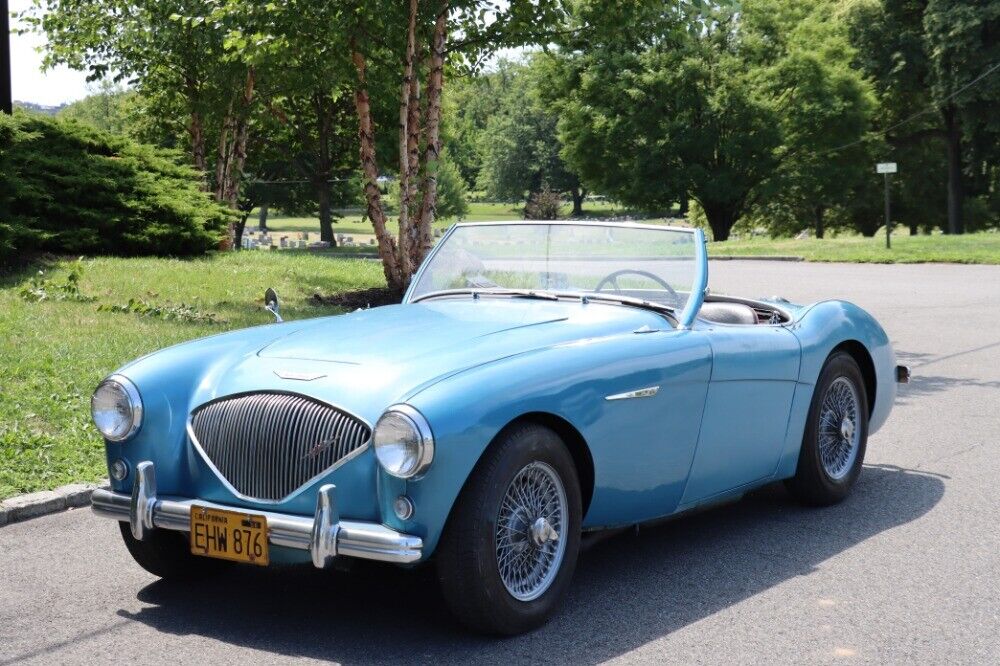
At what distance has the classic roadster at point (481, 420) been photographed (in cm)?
415

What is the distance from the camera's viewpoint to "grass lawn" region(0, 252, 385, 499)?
7113 millimetres

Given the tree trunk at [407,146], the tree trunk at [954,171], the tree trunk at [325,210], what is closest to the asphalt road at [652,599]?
the tree trunk at [407,146]

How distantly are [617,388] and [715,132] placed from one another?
145 ft

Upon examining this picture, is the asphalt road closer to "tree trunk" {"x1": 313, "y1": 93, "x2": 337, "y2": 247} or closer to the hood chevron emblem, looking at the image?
the hood chevron emblem

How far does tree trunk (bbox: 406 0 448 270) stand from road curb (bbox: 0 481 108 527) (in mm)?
8596

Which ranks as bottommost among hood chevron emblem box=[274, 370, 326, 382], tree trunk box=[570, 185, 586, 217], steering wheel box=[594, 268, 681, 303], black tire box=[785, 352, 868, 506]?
black tire box=[785, 352, 868, 506]

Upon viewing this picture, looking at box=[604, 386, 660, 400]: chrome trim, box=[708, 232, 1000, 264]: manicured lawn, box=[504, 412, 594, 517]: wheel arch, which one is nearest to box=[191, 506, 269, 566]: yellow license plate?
box=[504, 412, 594, 517]: wheel arch

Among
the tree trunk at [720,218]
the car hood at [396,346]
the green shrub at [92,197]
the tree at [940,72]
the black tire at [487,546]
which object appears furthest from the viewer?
the tree trunk at [720,218]

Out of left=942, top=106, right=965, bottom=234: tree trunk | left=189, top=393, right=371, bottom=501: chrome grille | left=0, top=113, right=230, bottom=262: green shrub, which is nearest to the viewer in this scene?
left=189, top=393, right=371, bottom=501: chrome grille

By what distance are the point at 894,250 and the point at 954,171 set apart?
20123 mm

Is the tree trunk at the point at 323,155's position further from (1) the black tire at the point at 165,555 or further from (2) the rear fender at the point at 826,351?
(1) the black tire at the point at 165,555

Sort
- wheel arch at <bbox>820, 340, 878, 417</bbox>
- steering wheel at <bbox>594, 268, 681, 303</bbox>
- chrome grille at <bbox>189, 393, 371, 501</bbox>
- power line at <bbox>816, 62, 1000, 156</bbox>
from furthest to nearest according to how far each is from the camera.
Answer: power line at <bbox>816, 62, 1000, 156</bbox> → wheel arch at <bbox>820, 340, 878, 417</bbox> → steering wheel at <bbox>594, 268, 681, 303</bbox> → chrome grille at <bbox>189, 393, 371, 501</bbox>

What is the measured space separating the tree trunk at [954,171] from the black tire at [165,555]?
49.6 m

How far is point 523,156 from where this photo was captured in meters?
89.9
